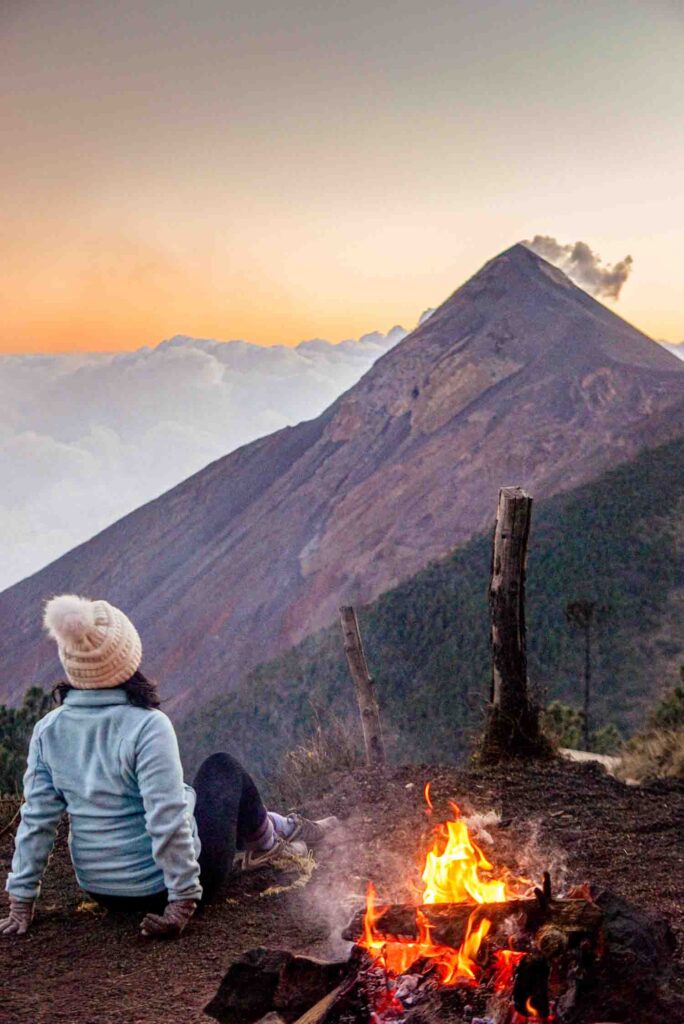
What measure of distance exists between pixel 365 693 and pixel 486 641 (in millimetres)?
15171

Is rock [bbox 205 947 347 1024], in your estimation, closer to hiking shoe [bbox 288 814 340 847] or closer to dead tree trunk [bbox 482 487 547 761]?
hiking shoe [bbox 288 814 340 847]

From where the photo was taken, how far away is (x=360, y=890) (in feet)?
14.1

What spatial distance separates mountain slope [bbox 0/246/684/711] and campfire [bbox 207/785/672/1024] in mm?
28569

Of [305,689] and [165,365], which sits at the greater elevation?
[165,365]

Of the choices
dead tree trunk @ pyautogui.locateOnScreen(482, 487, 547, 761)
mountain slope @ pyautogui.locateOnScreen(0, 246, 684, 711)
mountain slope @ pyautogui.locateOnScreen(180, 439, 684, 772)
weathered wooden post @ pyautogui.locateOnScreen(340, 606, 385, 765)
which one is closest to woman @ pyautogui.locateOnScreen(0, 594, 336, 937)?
dead tree trunk @ pyautogui.locateOnScreen(482, 487, 547, 761)

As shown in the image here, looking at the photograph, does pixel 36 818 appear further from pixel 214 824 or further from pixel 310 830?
pixel 310 830

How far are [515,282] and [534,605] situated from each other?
28.6m

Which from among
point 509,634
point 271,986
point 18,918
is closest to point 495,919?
point 271,986

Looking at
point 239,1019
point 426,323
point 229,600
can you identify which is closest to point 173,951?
point 239,1019

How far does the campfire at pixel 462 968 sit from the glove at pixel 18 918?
1389 mm

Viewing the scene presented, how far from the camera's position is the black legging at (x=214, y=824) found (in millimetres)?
3691

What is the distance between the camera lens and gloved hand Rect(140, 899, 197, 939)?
3527 millimetres

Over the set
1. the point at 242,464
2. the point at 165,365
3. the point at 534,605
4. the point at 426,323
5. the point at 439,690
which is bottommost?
the point at 439,690

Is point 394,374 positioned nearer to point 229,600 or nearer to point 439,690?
point 229,600
